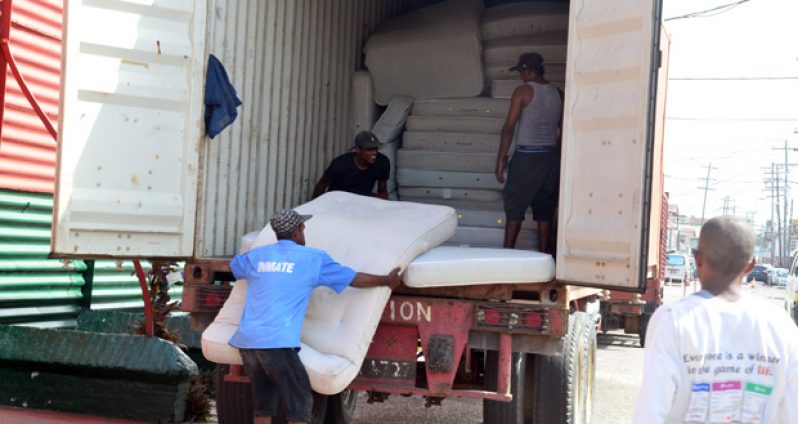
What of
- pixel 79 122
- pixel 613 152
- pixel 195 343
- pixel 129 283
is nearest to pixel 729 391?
pixel 613 152

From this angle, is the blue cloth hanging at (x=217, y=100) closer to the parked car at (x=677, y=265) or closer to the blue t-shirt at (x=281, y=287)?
the blue t-shirt at (x=281, y=287)

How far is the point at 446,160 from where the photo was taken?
27.1ft

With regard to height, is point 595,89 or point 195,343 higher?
point 595,89

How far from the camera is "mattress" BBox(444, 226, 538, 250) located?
24.6 ft

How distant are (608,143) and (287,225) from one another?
1754 mm

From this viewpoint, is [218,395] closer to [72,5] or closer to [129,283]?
[72,5]

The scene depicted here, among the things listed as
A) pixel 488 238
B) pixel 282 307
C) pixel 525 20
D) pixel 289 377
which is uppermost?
pixel 525 20

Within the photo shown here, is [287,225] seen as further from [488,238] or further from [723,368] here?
[723,368]

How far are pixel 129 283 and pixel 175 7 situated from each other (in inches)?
160

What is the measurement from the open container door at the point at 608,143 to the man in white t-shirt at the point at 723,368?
2.42 meters

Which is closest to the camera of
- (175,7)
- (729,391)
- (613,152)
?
(729,391)

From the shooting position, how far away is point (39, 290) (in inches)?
324

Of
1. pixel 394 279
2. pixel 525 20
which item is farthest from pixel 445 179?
pixel 394 279

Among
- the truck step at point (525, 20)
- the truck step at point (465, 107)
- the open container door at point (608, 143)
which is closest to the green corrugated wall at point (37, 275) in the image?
the truck step at point (465, 107)
